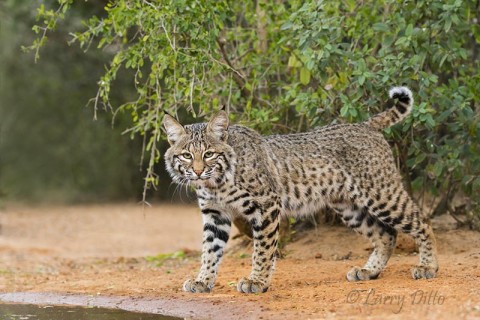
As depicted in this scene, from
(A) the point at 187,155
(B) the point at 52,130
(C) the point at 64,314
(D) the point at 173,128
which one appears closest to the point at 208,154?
(A) the point at 187,155

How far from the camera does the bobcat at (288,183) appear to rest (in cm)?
762

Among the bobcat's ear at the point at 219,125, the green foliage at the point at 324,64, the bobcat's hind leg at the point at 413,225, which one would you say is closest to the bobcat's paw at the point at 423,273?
the bobcat's hind leg at the point at 413,225

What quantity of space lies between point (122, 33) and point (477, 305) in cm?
478

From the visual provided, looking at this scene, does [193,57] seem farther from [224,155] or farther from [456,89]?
[456,89]

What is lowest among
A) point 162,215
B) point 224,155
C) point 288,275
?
point 162,215

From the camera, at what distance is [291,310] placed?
22.0ft

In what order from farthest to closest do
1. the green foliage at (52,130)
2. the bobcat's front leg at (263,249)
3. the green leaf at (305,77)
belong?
the green foliage at (52,130), the green leaf at (305,77), the bobcat's front leg at (263,249)

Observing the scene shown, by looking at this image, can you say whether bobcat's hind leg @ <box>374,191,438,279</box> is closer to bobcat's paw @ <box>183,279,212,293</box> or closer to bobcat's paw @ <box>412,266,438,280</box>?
bobcat's paw @ <box>412,266,438,280</box>

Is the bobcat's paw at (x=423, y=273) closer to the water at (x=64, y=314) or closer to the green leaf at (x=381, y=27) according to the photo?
the water at (x=64, y=314)

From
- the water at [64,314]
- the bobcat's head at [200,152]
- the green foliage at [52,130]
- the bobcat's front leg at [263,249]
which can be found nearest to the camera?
the water at [64,314]

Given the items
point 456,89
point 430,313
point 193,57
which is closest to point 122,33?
point 193,57

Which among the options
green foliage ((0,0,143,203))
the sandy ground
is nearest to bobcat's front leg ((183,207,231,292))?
the sandy ground

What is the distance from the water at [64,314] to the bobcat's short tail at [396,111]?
116 inches
